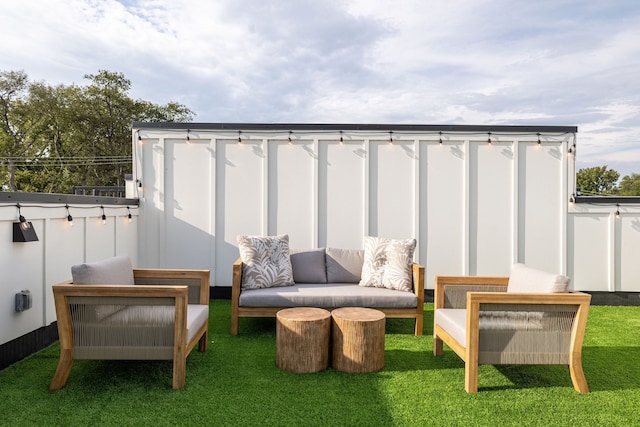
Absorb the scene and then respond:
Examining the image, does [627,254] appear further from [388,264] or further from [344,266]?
[344,266]

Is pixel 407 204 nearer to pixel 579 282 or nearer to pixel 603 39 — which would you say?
pixel 579 282

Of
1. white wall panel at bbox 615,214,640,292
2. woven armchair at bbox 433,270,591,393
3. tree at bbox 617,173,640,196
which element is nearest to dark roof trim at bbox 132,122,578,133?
white wall panel at bbox 615,214,640,292

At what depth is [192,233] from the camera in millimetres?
5516

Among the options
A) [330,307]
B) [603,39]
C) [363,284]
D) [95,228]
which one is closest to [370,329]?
[330,307]

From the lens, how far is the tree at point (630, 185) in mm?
38303

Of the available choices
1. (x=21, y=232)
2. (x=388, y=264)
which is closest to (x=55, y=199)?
(x=21, y=232)

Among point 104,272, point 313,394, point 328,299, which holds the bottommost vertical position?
point 313,394

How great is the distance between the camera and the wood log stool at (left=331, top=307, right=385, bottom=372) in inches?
117

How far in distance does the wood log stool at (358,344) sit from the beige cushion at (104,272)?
1.67 meters

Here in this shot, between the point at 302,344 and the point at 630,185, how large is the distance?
48.9 metres

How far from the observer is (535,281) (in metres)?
Result: 2.87

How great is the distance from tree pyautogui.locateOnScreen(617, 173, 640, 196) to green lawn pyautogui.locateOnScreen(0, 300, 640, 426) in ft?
144

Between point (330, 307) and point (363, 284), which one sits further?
point (363, 284)

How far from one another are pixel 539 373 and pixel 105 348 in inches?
120
